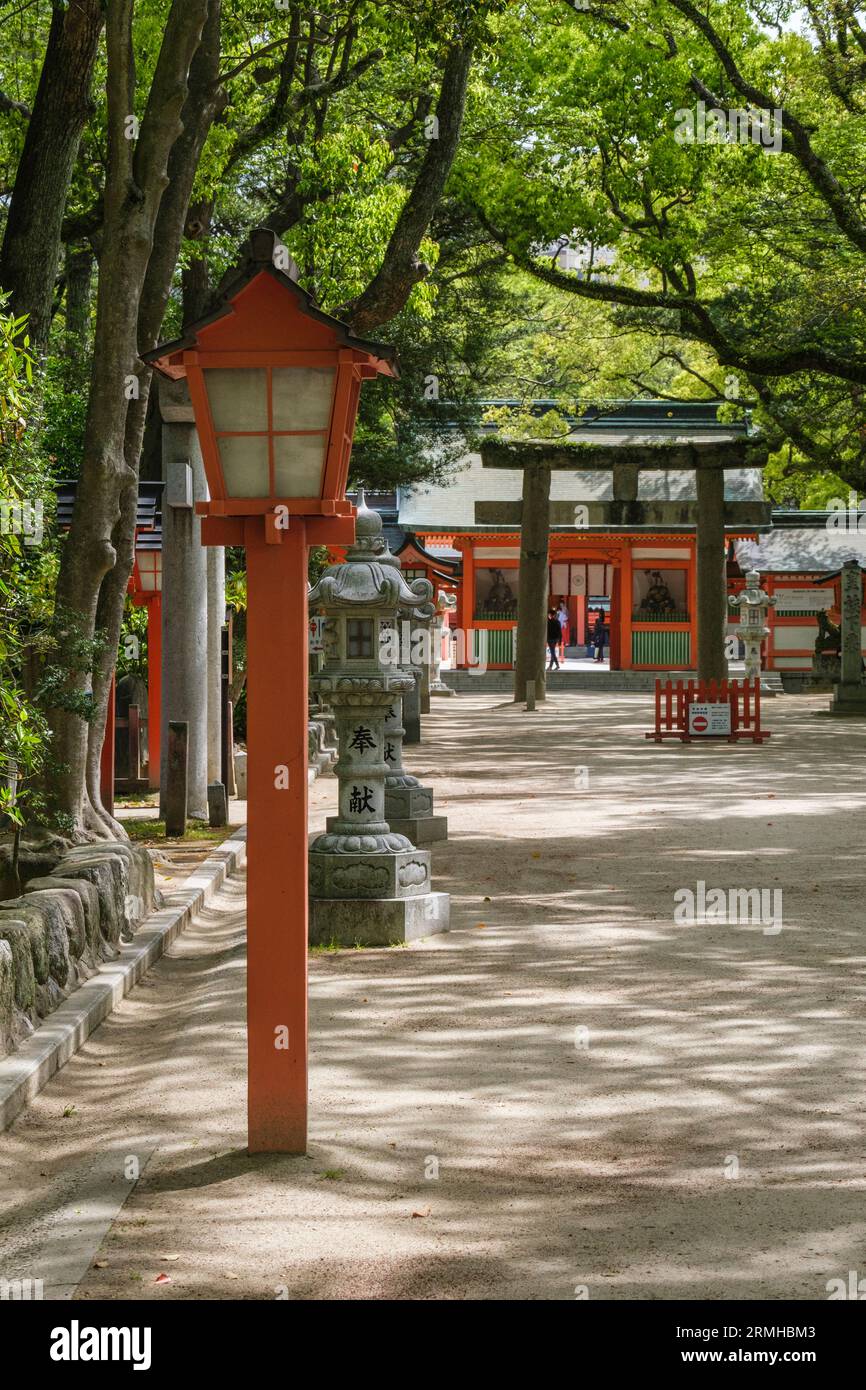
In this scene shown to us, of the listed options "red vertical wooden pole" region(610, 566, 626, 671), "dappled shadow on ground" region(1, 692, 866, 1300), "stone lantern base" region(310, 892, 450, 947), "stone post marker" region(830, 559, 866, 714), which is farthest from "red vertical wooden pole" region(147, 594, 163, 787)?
"red vertical wooden pole" region(610, 566, 626, 671)

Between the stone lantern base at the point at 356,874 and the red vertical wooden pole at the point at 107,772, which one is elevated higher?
the red vertical wooden pole at the point at 107,772

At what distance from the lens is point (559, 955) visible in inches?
337

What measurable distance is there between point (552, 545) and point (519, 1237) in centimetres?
3754

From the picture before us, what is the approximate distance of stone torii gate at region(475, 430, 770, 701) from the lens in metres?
28.3

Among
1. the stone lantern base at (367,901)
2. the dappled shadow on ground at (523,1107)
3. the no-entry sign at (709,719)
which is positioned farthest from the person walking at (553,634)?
the stone lantern base at (367,901)

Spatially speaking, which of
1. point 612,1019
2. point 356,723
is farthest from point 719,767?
point 612,1019

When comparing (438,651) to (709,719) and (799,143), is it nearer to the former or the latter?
(709,719)

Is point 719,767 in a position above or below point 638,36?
below

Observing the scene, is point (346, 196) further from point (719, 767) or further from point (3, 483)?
point (3, 483)

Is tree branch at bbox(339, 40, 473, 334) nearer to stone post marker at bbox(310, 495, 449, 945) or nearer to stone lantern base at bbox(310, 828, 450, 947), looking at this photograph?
stone post marker at bbox(310, 495, 449, 945)

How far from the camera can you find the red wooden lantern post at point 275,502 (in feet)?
17.6

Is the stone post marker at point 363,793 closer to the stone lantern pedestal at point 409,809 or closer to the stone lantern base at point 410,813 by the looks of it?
the stone lantern pedestal at point 409,809

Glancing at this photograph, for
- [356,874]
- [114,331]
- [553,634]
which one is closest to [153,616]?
[114,331]

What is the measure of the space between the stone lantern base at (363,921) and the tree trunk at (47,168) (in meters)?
4.10
